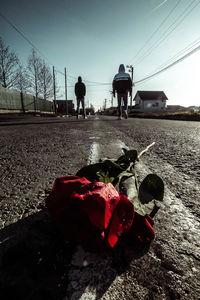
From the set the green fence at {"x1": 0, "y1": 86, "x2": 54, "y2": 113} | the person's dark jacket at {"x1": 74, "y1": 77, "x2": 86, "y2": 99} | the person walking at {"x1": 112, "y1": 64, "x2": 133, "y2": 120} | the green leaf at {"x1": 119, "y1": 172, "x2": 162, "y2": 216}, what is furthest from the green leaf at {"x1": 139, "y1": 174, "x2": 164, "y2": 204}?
the green fence at {"x1": 0, "y1": 86, "x2": 54, "y2": 113}

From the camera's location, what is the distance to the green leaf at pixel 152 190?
0.68 m

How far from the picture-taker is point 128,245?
1.76ft

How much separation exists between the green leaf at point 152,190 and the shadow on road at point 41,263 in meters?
0.20

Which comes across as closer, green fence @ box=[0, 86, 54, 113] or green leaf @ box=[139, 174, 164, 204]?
green leaf @ box=[139, 174, 164, 204]

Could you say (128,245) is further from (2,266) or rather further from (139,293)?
(2,266)

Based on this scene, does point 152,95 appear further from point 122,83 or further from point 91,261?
point 91,261

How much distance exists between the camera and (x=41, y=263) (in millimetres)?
447

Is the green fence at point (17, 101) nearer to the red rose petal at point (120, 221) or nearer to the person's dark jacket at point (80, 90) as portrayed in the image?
the person's dark jacket at point (80, 90)

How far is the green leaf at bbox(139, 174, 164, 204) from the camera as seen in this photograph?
68cm

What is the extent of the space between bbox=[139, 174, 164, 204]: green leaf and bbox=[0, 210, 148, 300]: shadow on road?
0.20 m

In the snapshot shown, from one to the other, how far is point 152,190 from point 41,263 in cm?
46

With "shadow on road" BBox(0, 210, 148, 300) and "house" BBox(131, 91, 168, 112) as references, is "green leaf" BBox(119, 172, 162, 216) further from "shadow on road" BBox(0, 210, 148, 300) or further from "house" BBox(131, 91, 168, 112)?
"house" BBox(131, 91, 168, 112)

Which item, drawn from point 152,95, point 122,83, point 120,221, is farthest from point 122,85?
point 152,95

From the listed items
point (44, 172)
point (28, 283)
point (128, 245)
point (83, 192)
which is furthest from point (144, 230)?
point (44, 172)
